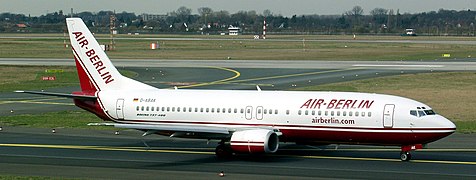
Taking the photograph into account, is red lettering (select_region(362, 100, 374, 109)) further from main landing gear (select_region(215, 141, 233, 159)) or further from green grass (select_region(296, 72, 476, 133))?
green grass (select_region(296, 72, 476, 133))

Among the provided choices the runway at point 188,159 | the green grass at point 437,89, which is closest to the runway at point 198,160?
the runway at point 188,159

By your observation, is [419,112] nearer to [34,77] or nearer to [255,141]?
[255,141]

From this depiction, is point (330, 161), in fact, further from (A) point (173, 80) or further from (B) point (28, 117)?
(A) point (173, 80)

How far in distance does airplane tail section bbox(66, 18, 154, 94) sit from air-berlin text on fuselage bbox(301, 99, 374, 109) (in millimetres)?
8681

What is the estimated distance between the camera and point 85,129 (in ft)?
162

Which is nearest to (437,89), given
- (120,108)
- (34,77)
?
(34,77)

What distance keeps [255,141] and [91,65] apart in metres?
10.4

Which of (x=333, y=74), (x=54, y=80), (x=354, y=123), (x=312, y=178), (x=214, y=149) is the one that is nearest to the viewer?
(x=312, y=178)

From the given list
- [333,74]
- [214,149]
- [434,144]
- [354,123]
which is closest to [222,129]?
[214,149]

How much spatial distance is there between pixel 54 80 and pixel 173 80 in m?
11.1

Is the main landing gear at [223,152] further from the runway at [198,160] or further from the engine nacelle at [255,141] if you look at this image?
the engine nacelle at [255,141]

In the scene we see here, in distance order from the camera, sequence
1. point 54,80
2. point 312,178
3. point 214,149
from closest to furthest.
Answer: point 312,178 < point 214,149 < point 54,80

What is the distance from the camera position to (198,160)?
38.2m

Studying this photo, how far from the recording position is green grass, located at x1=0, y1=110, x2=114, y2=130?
51.0m
